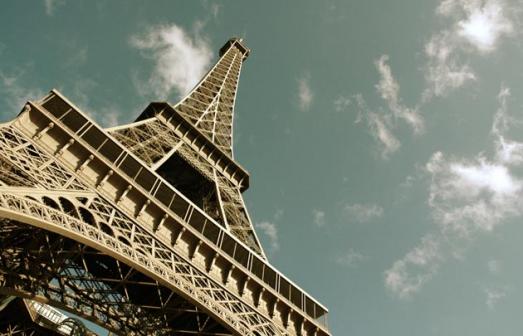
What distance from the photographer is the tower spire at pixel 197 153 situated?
24.6 metres

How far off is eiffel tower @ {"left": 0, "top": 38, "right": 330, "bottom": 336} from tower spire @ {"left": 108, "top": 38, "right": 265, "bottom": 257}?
2.45 meters

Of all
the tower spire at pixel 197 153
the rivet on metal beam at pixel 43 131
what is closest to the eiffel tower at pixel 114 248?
the rivet on metal beam at pixel 43 131

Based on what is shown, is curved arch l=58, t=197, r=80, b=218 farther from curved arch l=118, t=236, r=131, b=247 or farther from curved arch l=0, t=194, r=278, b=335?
curved arch l=118, t=236, r=131, b=247

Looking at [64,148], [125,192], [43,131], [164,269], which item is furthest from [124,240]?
[43,131]

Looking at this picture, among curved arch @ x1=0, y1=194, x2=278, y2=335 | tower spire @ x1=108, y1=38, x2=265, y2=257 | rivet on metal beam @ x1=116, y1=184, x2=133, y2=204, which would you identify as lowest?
curved arch @ x1=0, y1=194, x2=278, y2=335

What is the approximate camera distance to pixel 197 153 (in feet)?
101

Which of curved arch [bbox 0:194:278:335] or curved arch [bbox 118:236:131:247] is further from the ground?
curved arch [bbox 118:236:131:247]

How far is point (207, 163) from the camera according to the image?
30.8 m

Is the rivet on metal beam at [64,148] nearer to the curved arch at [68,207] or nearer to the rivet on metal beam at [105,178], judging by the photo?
the rivet on metal beam at [105,178]

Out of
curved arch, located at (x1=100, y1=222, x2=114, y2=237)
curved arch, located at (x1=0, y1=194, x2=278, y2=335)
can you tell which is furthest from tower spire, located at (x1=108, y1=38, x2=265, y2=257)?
curved arch, located at (x1=100, y1=222, x2=114, y2=237)

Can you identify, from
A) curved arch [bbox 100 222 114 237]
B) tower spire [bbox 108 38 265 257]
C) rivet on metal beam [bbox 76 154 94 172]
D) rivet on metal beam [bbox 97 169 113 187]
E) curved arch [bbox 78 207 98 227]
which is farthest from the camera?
tower spire [bbox 108 38 265 257]

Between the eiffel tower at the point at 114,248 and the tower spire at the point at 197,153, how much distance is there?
2.45 metres

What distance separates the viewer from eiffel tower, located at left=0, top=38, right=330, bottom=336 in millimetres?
13406

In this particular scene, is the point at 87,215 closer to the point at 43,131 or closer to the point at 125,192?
the point at 125,192
